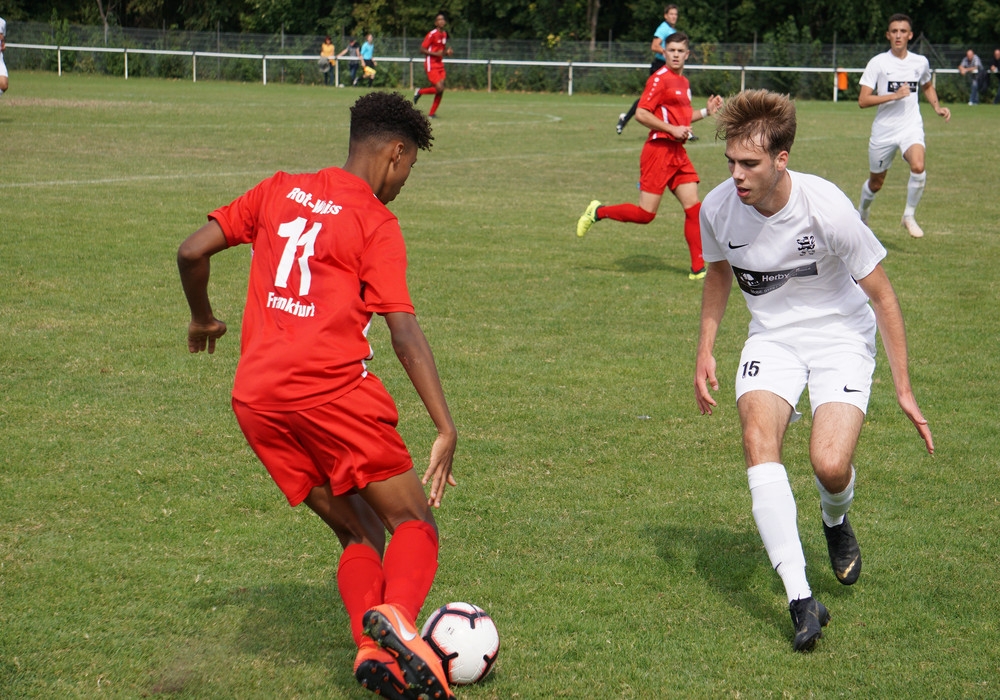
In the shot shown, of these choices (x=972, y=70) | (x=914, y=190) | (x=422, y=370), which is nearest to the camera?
(x=422, y=370)

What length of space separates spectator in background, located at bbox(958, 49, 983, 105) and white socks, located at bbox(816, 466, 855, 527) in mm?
37800

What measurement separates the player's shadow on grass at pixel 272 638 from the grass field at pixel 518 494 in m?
0.01

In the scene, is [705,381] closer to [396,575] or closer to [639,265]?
[396,575]

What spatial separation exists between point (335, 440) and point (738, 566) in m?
2.06

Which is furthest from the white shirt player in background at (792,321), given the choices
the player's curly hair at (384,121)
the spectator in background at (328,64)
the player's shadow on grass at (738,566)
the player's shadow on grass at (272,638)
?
the spectator in background at (328,64)

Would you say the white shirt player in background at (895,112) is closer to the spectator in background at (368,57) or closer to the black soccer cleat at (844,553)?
the black soccer cleat at (844,553)

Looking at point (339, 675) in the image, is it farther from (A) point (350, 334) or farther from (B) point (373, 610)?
(A) point (350, 334)

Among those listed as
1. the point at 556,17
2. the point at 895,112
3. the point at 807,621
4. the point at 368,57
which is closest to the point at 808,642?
the point at 807,621

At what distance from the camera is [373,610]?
3.13m

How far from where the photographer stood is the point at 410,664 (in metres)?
3.07

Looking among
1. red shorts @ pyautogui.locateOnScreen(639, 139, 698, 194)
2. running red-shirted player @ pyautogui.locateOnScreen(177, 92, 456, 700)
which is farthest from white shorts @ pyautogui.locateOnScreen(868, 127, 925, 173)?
running red-shirted player @ pyautogui.locateOnScreen(177, 92, 456, 700)

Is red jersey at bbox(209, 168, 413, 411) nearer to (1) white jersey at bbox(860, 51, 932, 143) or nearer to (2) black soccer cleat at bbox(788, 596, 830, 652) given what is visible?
(2) black soccer cleat at bbox(788, 596, 830, 652)

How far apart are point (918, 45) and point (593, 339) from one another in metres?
41.5

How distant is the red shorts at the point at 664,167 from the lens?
1034 centimetres
